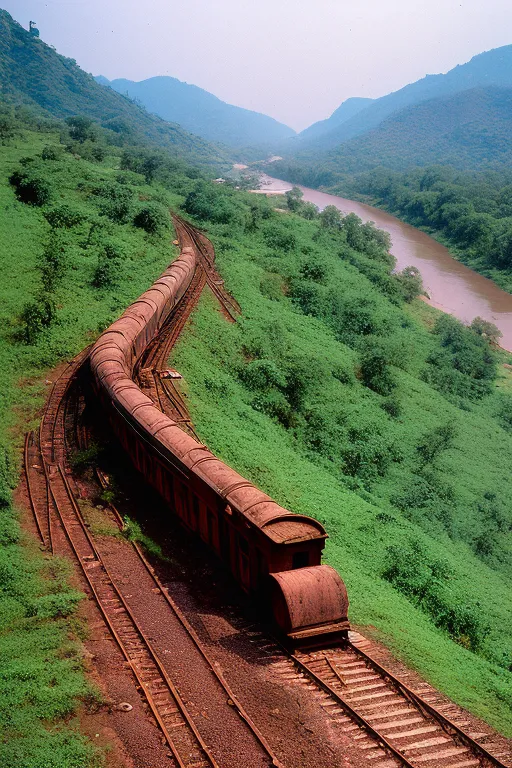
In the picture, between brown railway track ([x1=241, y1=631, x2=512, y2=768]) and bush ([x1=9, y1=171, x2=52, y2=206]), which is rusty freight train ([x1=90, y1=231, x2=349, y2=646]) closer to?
brown railway track ([x1=241, y1=631, x2=512, y2=768])

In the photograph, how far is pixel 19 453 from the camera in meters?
17.7

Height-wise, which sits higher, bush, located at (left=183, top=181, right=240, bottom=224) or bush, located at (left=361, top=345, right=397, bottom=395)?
bush, located at (left=183, top=181, right=240, bottom=224)

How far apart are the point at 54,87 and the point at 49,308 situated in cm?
12954

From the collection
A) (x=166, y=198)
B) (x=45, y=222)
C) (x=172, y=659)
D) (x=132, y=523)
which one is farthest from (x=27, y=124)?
(x=172, y=659)

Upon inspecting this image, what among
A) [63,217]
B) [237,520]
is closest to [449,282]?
[63,217]

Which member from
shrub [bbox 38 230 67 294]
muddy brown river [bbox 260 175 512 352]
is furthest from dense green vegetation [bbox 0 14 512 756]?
muddy brown river [bbox 260 175 512 352]

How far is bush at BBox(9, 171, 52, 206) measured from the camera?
38.6 m

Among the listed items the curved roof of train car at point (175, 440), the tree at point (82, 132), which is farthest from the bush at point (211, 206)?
the curved roof of train car at point (175, 440)

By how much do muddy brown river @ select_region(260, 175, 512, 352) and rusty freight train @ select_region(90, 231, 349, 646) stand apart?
1465 inches

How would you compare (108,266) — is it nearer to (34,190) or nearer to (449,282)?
(34,190)

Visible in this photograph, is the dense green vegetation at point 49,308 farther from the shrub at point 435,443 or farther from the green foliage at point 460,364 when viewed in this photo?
the green foliage at point 460,364

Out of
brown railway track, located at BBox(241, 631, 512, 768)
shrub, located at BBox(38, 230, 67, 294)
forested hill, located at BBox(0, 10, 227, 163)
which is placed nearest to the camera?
brown railway track, located at BBox(241, 631, 512, 768)

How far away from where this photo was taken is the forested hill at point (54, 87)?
125m

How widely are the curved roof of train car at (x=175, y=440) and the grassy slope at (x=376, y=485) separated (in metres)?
2.65
